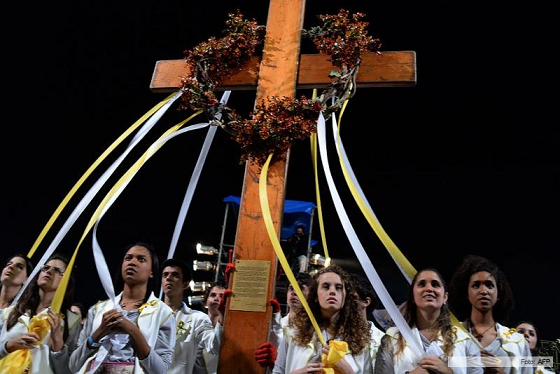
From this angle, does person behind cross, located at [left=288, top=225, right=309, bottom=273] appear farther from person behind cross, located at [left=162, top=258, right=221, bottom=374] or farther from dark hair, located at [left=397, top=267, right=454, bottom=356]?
dark hair, located at [left=397, top=267, right=454, bottom=356]

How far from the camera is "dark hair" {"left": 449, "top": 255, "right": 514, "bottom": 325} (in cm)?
325

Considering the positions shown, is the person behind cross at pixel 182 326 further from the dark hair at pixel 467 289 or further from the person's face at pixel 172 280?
the dark hair at pixel 467 289

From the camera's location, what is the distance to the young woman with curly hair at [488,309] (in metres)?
2.99

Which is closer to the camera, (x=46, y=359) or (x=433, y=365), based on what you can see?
(x=433, y=365)

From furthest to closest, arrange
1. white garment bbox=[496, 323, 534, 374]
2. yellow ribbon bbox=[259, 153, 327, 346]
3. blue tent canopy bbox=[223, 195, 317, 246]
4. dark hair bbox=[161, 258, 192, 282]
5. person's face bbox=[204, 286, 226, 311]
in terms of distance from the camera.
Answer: blue tent canopy bbox=[223, 195, 317, 246] → person's face bbox=[204, 286, 226, 311] → dark hair bbox=[161, 258, 192, 282] → white garment bbox=[496, 323, 534, 374] → yellow ribbon bbox=[259, 153, 327, 346]

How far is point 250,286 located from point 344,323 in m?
0.74

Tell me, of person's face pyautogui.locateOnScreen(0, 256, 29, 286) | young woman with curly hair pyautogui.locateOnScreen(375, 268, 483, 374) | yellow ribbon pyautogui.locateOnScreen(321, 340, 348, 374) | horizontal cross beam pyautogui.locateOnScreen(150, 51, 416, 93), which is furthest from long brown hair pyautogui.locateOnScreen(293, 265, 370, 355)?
person's face pyautogui.locateOnScreen(0, 256, 29, 286)

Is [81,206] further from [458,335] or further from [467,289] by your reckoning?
[467,289]

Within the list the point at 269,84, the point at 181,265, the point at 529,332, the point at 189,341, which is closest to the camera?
the point at 269,84

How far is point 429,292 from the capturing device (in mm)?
2861

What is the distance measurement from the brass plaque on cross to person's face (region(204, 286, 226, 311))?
2068 mm

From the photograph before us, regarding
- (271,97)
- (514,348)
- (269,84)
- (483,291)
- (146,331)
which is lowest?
(146,331)

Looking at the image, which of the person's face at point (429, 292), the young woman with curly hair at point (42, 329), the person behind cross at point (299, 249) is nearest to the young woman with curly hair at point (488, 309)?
the person's face at point (429, 292)

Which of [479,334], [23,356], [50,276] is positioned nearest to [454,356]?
[479,334]
